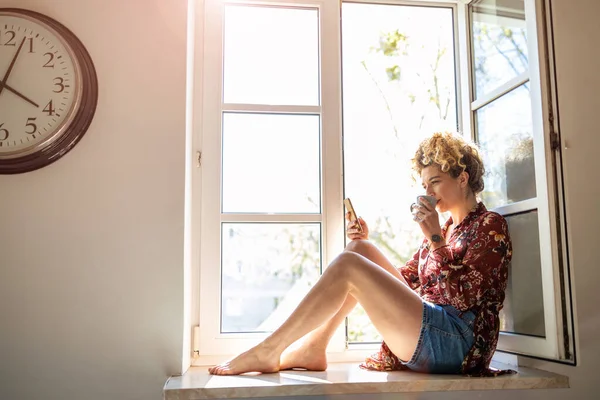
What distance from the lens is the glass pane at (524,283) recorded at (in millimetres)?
2068

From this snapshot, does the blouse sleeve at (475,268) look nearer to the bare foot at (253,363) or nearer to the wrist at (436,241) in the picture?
the wrist at (436,241)

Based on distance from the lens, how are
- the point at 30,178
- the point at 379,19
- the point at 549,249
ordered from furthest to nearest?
the point at 379,19 < the point at 30,178 < the point at 549,249

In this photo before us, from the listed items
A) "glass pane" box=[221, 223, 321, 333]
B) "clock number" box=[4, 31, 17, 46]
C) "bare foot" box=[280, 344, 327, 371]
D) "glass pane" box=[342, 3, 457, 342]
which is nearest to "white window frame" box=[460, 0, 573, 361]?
"bare foot" box=[280, 344, 327, 371]

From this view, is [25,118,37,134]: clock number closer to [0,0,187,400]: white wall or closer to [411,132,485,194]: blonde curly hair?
[0,0,187,400]: white wall

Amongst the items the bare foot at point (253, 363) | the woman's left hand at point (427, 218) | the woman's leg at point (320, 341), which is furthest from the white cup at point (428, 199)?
the bare foot at point (253, 363)

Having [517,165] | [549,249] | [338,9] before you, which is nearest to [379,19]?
[338,9]

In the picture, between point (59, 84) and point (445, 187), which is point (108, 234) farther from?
point (445, 187)

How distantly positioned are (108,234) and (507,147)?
1.47m

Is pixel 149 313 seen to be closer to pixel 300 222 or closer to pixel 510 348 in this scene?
pixel 300 222

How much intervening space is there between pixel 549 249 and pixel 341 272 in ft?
2.18

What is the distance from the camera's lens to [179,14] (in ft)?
7.20

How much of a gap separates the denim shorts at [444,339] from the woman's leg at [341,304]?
0.03 m

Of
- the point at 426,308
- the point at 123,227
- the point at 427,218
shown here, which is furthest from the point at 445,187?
the point at 123,227

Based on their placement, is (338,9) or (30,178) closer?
(30,178)
